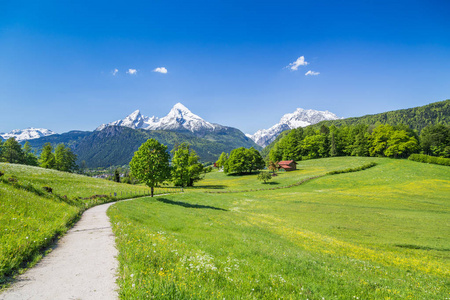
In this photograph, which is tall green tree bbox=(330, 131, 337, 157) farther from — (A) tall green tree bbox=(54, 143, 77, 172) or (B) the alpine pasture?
(A) tall green tree bbox=(54, 143, 77, 172)

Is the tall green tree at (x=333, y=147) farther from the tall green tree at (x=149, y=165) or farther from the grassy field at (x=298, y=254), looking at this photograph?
the tall green tree at (x=149, y=165)

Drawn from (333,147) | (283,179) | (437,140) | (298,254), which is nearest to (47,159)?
(283,179)

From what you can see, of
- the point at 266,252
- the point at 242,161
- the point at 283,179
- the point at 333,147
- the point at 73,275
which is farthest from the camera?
the point at 333,147

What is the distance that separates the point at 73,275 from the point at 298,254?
13744 millimetres

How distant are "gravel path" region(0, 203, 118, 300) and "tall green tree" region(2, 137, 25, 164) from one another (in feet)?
377

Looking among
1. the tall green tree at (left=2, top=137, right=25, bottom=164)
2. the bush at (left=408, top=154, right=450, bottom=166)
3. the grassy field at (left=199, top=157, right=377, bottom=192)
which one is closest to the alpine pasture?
the grassy field at (left=199, top=157, right=377, bottom=192)

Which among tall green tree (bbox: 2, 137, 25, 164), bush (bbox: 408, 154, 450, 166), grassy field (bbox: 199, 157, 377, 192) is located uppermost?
tall green tree (bbox: 2, 137, 25, 164)

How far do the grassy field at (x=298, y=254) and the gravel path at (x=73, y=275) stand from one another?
576mm

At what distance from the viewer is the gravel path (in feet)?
20.4

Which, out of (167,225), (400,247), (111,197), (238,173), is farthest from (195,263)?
(238,173)

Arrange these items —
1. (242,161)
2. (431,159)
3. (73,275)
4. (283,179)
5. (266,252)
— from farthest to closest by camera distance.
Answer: (242,161) → (283,179) → (431,159) → (266,252) → (73,275)

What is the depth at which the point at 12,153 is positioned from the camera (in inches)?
3474

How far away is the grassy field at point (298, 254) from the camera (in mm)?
7312

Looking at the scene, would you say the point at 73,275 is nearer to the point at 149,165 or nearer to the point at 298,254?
the point at 298,254
